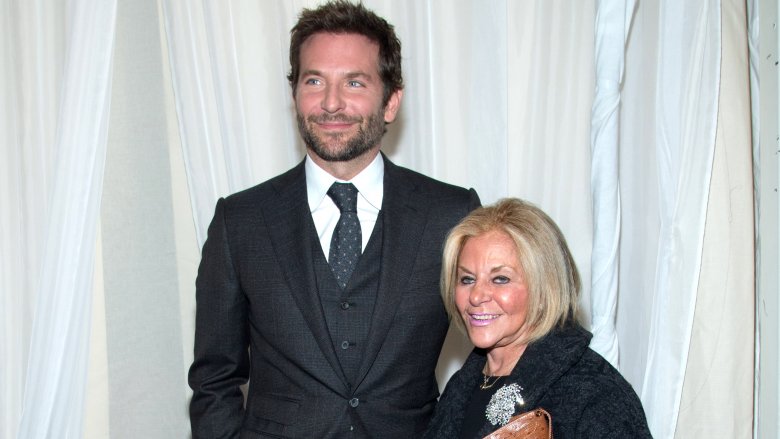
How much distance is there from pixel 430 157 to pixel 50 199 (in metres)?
1.01

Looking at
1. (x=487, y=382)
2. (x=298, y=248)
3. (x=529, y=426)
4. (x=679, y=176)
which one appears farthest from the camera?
(x=679, y=176)

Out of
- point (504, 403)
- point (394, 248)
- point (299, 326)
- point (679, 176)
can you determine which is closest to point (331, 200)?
point (394, 248)

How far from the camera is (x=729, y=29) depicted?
199cm

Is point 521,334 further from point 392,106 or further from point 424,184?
point 392,106

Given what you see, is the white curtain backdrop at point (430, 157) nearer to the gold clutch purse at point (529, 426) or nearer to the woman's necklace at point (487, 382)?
the woman's necklace at point (487, 382)

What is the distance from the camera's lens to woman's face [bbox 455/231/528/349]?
5.02 ft

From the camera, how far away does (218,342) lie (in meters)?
1.73

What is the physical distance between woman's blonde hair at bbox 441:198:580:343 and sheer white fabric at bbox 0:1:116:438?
1.12 metres

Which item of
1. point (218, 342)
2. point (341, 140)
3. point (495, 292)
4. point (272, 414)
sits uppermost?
point (341, 140)

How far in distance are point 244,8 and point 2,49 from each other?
0.66m

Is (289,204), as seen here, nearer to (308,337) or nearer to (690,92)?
(308,337)

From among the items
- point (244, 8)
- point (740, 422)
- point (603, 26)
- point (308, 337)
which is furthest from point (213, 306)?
point (740, 422)

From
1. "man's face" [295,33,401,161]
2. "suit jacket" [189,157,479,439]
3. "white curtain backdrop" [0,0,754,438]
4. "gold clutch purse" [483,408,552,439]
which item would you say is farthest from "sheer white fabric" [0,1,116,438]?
"gold clutch purse" [483,408,552,439]

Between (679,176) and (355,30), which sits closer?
(355,30)
